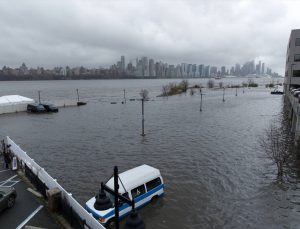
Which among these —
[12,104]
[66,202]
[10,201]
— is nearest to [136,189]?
[66,202]

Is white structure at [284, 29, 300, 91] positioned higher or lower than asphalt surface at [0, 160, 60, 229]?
higher

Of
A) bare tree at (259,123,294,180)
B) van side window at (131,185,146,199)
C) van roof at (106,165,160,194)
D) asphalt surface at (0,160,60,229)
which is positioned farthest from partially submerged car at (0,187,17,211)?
bare tree at (259,123,294,180)

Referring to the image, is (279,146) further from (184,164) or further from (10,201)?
(10,201)

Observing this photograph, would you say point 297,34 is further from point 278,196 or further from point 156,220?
point 156,220

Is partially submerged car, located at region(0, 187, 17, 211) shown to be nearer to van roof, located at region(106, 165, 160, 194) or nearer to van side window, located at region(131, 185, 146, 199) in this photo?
van roof, located at region(106, 165, 160, 194)

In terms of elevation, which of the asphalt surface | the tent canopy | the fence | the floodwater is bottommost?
the floodwater

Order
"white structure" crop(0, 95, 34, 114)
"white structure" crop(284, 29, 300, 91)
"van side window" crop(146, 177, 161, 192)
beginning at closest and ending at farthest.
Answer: "van side window" crop(146, 177, 161, 192) → "white structure" crop(0, 95, 34, 114) → "white structure" crop(284, 29, 300, 91)
